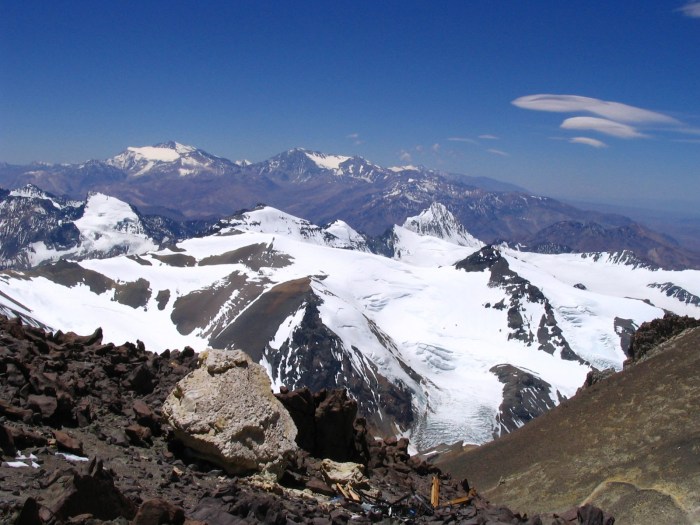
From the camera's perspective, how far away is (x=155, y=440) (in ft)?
56.9

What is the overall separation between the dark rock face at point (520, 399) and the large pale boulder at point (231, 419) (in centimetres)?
14844

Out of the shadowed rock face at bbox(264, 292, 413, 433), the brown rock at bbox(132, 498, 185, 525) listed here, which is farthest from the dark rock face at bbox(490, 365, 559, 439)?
the brown rock at bbox(132, 498, 185, 525)

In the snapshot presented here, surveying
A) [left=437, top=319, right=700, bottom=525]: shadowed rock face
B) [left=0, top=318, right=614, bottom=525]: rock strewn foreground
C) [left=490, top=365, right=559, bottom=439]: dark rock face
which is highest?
[left=0, top=318, right=614, bottom=525]: rock strewn foreground

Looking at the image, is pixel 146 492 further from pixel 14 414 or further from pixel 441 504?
pixel 441 504

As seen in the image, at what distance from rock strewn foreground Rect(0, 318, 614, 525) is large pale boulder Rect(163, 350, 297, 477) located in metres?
0.51

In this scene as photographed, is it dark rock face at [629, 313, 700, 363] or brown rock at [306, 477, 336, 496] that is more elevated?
dark rock face at [629, 313, 700, 363]

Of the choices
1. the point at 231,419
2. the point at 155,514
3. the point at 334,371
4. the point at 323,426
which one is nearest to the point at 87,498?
the point at 155,514

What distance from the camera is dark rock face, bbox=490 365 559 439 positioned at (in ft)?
534

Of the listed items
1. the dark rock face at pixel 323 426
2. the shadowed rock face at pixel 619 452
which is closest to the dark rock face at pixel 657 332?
the shadowed rock face at pixel 619 452

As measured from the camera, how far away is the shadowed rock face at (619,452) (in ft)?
74.3

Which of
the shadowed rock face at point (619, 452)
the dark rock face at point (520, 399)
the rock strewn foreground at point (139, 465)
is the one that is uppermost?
the rock strewn foreground at point (139, 465)

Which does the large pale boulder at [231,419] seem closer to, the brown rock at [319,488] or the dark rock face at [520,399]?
the brown rock at [319,488]

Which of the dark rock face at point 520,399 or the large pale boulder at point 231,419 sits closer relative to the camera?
the large pale boulder at point 231,419

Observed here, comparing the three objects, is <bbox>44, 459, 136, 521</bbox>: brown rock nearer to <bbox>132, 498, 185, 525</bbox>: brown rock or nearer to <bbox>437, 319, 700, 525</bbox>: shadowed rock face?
<bbox>132, 498, 185, 525</bbox>: brown rock
